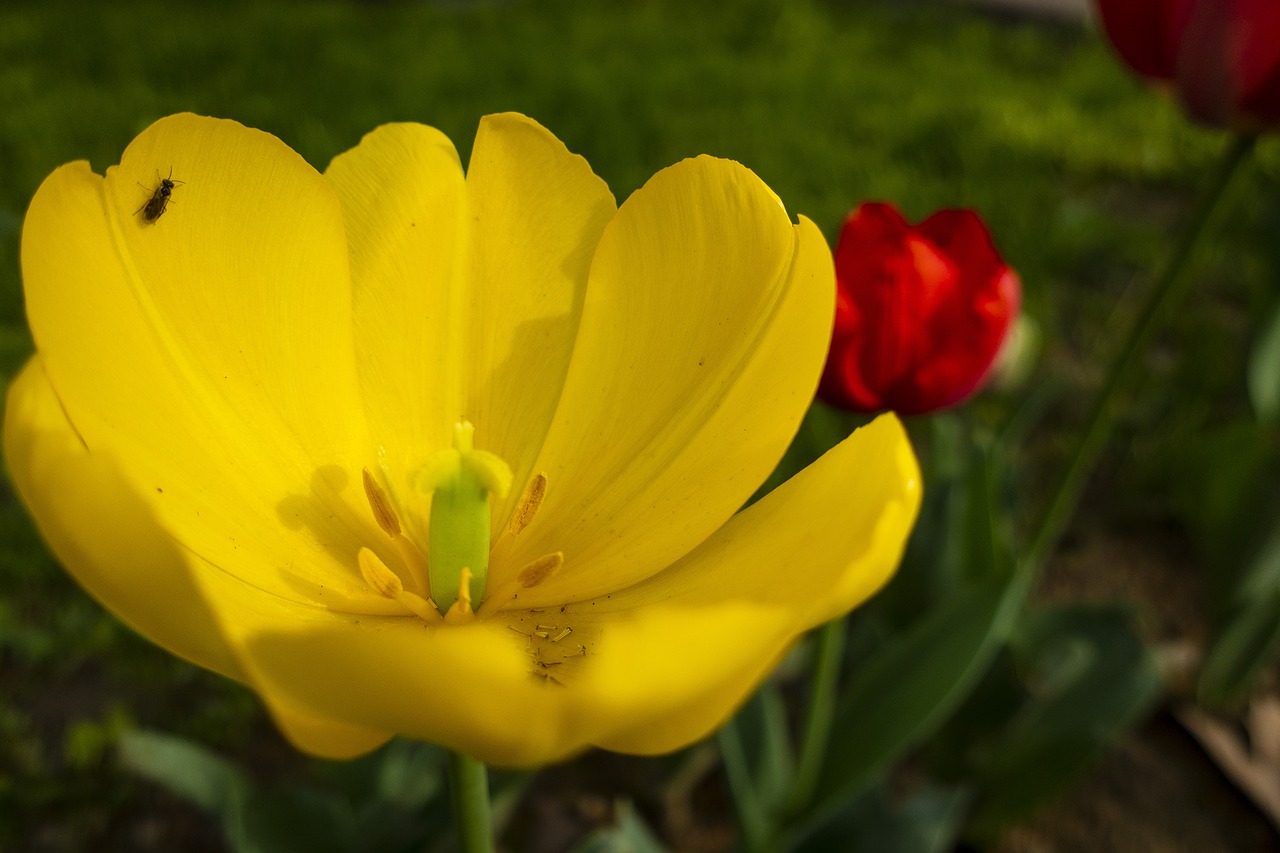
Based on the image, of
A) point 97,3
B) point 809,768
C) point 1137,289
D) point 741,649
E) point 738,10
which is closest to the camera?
point 741,649

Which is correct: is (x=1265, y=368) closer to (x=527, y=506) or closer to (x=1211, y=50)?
(x=1211, y=50)

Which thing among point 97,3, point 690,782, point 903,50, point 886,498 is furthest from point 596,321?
point 97,3

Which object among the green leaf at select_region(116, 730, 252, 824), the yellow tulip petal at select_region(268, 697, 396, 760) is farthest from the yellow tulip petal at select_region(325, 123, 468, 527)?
the green leaf at select_region(116, 730, 252, 824)

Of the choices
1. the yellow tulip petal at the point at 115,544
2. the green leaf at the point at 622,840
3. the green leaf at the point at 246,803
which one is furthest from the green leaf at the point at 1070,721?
the yellow tulip petal at the point at 115,544

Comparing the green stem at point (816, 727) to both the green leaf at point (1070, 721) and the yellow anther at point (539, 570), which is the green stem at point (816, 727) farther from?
the yellow anther at point (539, 570)

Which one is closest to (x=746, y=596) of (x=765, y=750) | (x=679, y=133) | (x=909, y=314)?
(x=909, y=314)

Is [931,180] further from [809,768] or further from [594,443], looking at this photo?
[594,443]

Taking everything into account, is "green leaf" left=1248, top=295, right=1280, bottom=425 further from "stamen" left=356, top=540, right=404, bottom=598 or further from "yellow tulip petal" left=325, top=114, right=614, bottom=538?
"stamen" left=356, top=540, right=404, bottom=598
